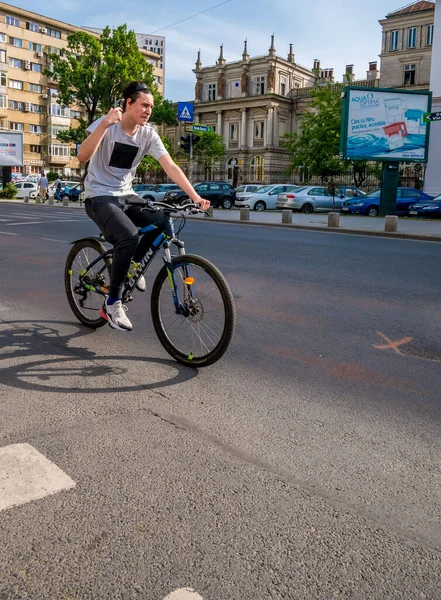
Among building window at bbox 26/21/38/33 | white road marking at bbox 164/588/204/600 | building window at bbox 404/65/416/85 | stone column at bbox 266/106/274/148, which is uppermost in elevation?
building window at bbox 26/21/38/33

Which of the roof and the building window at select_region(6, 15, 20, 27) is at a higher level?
the building window at select_region(6, 15, 20, 27)

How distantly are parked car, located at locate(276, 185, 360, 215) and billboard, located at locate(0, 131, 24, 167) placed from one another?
930 inches

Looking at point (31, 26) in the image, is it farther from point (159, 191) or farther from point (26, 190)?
point (159, 191)

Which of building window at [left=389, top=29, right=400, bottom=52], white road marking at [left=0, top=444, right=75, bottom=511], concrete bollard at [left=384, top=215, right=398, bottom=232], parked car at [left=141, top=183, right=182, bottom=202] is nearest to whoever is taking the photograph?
white road marking at [left=0, top=444, right=75, bottom=511]

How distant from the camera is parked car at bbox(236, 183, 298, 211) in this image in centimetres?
3456

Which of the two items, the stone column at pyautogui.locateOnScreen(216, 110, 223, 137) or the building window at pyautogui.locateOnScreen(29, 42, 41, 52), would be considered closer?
the stone column at pyautogui.locateOnScreen(216, 110, 223, 137)

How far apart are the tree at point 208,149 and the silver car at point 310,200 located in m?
37.7

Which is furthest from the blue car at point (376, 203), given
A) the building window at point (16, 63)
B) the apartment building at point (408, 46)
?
the building window at point (16, 63)

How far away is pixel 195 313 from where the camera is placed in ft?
14.1

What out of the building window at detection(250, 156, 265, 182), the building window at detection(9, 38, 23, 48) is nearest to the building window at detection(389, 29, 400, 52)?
the building window at detection(250, 156, 265, 182)

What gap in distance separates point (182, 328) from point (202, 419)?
1142 millimetres

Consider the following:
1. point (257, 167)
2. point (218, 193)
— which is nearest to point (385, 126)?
point (218, 193)

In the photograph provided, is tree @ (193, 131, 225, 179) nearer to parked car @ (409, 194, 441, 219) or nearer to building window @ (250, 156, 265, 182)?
building window @ (250, 156, 265, 182)

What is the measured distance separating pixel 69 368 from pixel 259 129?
73.3 metres
